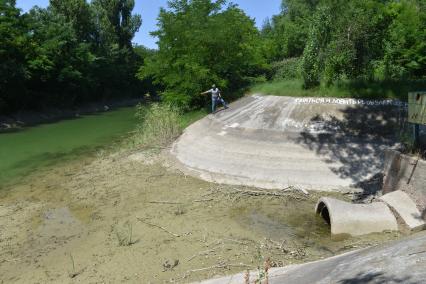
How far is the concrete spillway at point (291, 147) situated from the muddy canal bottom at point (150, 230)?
3.24 ft

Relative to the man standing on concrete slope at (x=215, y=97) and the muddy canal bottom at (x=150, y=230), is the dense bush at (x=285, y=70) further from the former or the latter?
the muddy canal bottom at (x=150, y=230)

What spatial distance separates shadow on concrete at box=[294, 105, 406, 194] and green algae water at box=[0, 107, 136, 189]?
12.2 metres

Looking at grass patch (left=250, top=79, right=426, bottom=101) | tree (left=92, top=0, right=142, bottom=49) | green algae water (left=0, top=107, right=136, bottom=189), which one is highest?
tree (left=92, top=0, right=142, bottom=49)

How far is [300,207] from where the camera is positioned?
1280 centimetres

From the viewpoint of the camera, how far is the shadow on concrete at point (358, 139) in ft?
47.5

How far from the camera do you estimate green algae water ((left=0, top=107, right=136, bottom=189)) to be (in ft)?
64.2

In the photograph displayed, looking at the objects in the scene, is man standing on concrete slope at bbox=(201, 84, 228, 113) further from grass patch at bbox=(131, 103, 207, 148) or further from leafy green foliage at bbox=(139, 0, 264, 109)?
leafy green foliage at bbox=(139, 0, 264, 109)

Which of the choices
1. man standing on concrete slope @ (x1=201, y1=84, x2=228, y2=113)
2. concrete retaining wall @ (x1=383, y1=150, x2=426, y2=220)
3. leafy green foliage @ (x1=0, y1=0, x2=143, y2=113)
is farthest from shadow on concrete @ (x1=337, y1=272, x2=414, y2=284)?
leafy green foliage @ (x1=0, y1=0, x2=143, y2=113)

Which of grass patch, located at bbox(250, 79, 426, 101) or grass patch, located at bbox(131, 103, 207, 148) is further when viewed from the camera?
grass patch, located at bbox(131, 103, 207, 148)

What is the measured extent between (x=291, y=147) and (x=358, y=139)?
256 centimetres

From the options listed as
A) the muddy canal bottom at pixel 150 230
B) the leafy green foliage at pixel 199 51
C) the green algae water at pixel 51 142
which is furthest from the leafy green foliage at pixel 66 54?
the muddy canal bottom at pixel 150 230

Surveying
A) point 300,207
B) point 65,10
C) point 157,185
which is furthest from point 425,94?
point 65,10

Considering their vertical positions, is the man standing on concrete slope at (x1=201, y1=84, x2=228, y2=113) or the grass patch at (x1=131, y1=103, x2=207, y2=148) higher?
the man standing on concrete slope at (x1=201, y1=84, x2=228, y2=113)

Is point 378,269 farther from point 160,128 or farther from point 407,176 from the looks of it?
point 160,128
